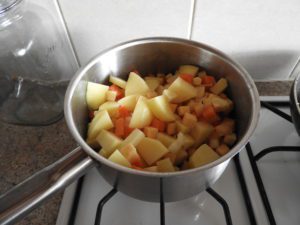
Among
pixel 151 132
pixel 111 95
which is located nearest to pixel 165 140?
pixel 151 132

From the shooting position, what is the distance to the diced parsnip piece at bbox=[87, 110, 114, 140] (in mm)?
482

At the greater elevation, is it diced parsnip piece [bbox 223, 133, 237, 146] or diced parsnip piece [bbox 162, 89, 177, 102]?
diced parsnip piece [bbox 162, 89, 177, 102]

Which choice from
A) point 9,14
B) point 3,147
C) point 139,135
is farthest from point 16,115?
point 139,135

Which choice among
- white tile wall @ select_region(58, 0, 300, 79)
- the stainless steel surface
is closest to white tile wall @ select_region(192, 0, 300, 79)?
white tile wall @ select_region(58, 0, 300, 79)

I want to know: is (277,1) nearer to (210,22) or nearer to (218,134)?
(210,22)

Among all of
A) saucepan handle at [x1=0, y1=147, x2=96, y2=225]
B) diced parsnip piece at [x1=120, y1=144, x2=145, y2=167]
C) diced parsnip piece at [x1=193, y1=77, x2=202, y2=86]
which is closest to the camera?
saucepan handle at [x1=0, y1=147, x2=96, y2=225]

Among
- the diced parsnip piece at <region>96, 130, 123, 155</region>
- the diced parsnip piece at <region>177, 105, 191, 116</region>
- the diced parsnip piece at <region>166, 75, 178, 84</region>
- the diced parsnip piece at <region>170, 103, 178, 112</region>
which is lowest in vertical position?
the diced parsnip piece at <region>177, 105, 191, 116</region>

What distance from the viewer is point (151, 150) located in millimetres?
460

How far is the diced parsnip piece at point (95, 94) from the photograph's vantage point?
51cm

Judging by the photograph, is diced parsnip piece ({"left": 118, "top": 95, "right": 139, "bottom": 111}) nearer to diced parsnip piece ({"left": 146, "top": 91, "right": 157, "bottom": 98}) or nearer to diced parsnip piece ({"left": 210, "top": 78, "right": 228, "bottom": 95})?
diced parsnip piece ({"left": 146, "top": 91, "right": 157, "bottom": 98})

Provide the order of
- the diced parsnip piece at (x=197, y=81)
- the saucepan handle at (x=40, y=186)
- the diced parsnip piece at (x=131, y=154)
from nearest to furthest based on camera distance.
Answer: the saucepan handle at (x=40, y=186) < the diced parsnip piece at (x=131, y=154) < the diced parsnip piece at (x=197, y=81)

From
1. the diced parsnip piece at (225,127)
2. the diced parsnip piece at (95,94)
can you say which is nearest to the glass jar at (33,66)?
the diced parsnip piece at (95,94)

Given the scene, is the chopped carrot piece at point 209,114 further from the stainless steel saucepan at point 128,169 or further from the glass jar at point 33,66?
the glass jar at point 33,66

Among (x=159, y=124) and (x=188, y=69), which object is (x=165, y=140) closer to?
(x=159, y=124)
